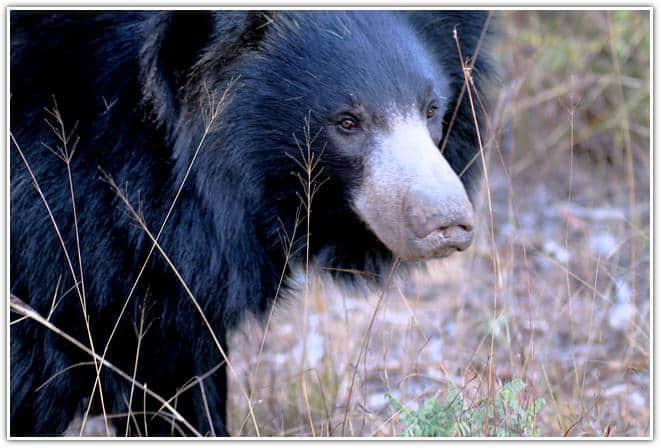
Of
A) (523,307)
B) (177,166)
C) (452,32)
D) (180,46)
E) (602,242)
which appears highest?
(452,32)

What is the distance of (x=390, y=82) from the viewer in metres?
3.27

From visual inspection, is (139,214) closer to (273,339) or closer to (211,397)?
(211,397)

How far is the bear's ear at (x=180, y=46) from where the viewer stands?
321 centimetres

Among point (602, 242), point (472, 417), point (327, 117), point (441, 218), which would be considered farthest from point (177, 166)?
point (602, 242)

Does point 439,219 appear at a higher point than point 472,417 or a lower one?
higher

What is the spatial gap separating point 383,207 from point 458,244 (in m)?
0.30

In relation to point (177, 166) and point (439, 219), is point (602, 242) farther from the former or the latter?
point (177, 166)

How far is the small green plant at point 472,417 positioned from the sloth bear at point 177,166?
53cm

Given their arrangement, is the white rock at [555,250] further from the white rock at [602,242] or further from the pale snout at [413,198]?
the pale snout at [413,198]

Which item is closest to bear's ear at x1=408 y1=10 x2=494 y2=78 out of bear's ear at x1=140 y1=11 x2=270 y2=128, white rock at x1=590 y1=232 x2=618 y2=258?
bear's ear at x1=140 y1=11 x2=270 y2=128

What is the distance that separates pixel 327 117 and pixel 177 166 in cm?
57

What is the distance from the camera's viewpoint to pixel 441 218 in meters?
3.02

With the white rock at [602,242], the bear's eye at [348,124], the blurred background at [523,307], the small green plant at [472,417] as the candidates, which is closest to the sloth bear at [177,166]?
the bear's eye at [348,124]
